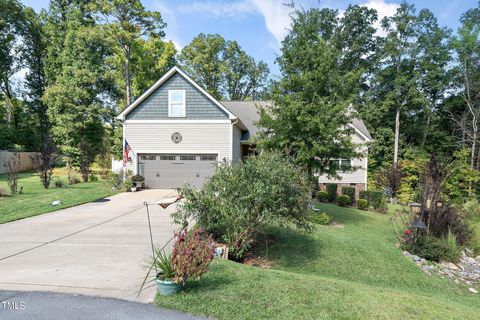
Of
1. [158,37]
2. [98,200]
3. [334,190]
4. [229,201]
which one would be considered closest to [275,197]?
[229,201]

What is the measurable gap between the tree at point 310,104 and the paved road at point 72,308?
7857 mm

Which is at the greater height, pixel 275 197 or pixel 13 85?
pixel 13 85

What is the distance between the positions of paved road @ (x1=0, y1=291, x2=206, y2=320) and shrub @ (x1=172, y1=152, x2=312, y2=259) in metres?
2.69

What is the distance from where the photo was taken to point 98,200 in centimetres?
1317

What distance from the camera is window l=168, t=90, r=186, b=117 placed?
1703cm

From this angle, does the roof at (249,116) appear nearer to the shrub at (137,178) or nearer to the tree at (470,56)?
the shrub at (137,178)

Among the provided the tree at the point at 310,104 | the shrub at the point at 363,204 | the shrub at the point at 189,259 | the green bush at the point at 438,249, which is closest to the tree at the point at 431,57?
the shrub at the point at 363,204

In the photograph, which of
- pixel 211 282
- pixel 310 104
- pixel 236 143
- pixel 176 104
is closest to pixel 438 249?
pixel 310 104

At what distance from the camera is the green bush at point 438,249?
8.86 meters

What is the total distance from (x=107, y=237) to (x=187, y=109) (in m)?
10.7

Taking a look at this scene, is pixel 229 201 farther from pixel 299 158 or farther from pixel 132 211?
pixel 132 211

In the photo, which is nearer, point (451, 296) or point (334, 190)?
point (451, 296)

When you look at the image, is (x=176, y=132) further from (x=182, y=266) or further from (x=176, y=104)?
(x=182, y=266)

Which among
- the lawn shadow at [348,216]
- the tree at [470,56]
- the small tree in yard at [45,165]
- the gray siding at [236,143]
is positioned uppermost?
the tree at [470,56]
